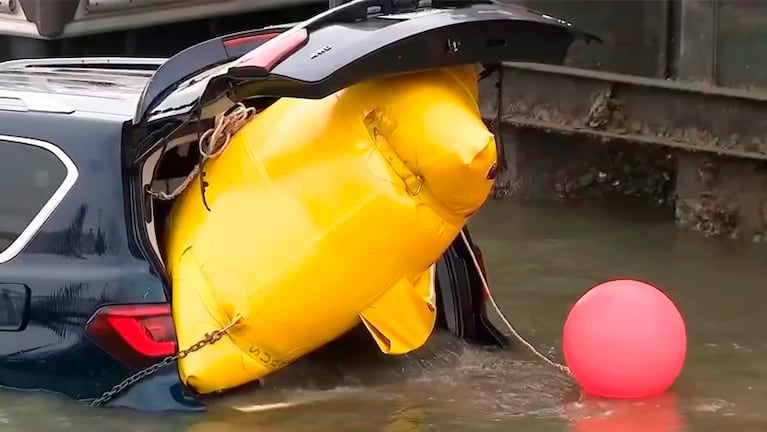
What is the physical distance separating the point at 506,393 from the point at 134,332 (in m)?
1.51

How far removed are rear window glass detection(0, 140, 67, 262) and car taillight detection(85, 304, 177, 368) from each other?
487mm

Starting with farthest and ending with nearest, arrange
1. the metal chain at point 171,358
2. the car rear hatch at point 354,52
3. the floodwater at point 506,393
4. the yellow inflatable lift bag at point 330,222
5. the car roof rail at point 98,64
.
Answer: the car roof rail at point 98,64
the floodwater at point 506,393
the metal chain at point 171,358
the yellow inflatable lift bag at point 330,222
the car rear hatch at point 354,52

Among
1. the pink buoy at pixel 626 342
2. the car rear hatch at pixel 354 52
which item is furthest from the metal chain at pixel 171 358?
the pink buoy at pixel 626 342

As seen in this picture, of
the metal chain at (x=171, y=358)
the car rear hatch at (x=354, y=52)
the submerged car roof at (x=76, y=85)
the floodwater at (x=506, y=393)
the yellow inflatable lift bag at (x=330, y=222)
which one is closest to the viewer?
the car rear hatch at (x=354, y=52)

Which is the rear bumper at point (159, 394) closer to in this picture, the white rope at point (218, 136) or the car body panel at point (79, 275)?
the car body panel at point (79, 275)

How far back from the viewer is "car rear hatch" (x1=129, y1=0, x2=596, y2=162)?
4.73 meters

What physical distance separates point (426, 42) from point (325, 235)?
78 cm

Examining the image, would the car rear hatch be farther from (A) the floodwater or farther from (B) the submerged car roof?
(A) the floodwater

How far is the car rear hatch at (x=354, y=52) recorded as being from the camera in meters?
4.73

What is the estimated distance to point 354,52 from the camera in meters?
4.72

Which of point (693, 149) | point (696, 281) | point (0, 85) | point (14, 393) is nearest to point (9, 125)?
point (0, 85)

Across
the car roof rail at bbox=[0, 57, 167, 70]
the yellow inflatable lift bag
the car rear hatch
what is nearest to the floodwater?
the yellow inflatable lift bag

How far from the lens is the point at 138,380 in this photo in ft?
16.8

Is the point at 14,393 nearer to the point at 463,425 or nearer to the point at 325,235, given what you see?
the point at 325,235
